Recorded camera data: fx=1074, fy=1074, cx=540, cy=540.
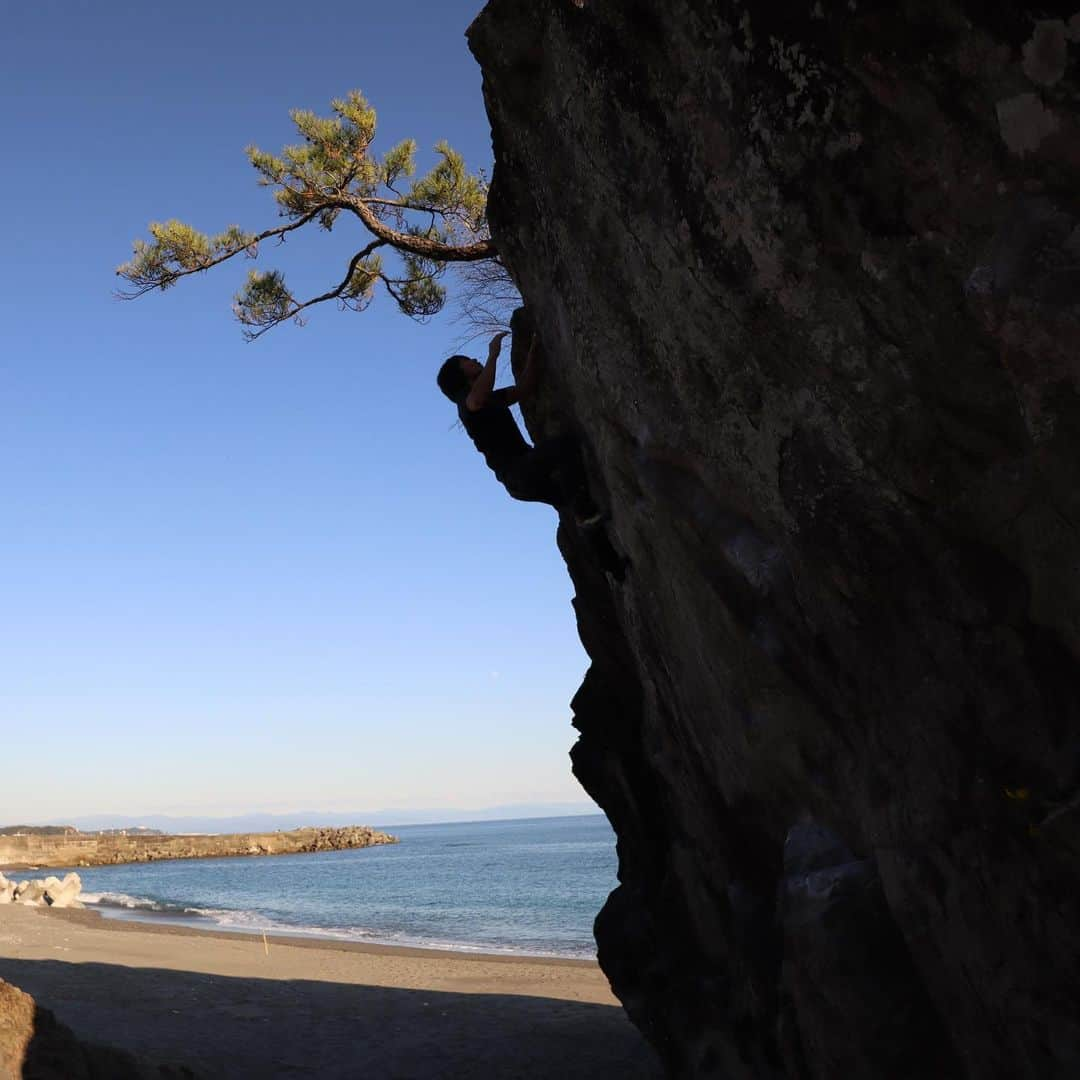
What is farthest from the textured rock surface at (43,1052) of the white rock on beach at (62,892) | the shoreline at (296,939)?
the white rock on beach at (62,892)

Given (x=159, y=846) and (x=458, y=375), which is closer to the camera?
(x=458, y=375)

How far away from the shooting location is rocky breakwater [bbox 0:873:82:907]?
3177 centimetres

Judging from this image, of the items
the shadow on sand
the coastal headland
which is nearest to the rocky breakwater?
the shadow on sand

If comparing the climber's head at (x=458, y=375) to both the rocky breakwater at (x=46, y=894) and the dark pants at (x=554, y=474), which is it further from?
the rocky breakwater at (x=46, y=894)

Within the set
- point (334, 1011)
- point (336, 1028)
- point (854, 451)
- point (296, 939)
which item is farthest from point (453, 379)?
point (296, 939)

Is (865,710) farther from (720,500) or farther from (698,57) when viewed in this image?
(698,57)

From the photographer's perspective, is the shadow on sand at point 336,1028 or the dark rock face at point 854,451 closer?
the dark rock face at point 854,451

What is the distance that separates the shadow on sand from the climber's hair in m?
5.42

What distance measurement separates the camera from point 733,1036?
6.75 metres

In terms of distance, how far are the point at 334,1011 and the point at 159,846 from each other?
89746mm

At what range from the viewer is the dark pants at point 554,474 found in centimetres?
726

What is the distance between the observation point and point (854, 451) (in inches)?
169

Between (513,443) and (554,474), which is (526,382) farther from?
(554,474)

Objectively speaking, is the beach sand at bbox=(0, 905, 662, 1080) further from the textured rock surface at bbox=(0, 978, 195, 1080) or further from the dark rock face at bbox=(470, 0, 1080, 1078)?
the dark rock face at bbox=(470, 0, 1080, 1078)
